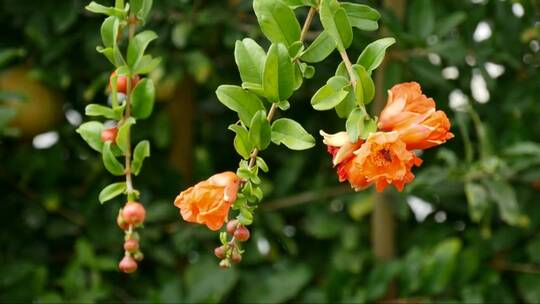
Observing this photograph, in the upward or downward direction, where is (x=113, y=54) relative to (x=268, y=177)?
upward

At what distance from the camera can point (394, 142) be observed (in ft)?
1.92

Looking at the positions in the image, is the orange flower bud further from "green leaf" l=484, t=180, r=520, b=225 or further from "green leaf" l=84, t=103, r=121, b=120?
"green leaf" l=484, t=180, r=520, b=225

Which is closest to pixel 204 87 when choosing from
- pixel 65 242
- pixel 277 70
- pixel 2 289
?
pixel 65 242

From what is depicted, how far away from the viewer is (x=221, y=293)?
1191mm

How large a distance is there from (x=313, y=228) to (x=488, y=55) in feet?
1.13

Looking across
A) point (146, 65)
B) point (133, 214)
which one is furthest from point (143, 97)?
point (133, 214)

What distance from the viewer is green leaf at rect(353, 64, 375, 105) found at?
0.62m

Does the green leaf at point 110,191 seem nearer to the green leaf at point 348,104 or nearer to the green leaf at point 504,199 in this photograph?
the green leaf at point 348,104

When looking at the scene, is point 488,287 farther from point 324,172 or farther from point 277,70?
point 277,70

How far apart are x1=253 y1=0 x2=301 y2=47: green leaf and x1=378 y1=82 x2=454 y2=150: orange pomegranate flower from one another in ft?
0.34

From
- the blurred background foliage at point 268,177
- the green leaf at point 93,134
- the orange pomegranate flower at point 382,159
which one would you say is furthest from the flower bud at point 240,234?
the blurred background foliage at point 268,177

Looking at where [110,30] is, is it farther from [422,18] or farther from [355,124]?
[422,18]

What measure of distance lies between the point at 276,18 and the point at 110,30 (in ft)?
0.53

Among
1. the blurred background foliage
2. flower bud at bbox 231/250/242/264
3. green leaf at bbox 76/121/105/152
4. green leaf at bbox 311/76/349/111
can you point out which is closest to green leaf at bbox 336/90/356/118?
green leaf at bbox 311/76/349/111
